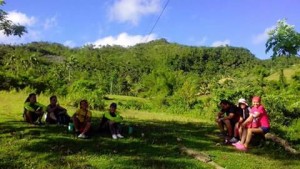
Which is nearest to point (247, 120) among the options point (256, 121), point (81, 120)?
point (256, 121)

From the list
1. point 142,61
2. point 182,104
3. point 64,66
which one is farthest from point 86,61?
point 182,104

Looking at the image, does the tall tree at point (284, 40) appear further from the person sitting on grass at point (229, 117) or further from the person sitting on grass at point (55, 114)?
the person sitting on grass at point (55, 114)

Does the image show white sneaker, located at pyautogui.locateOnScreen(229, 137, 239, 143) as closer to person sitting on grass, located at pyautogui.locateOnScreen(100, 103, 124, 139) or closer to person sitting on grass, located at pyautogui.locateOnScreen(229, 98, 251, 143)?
person sitting on grass, located at pyautogui.locateOnScreen(229, 98, 251, 143)

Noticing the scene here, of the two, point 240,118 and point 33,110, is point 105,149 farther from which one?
point 240,118

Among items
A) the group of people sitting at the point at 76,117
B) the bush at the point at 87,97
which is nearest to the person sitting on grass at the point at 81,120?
the group of people sitting at the point at 76,117

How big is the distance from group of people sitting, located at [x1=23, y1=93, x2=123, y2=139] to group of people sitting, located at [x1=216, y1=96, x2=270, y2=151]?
12.1 feet

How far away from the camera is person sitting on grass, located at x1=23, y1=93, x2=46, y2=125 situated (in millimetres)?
15981

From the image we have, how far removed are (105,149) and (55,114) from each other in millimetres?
4710

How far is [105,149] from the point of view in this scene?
41.5ft

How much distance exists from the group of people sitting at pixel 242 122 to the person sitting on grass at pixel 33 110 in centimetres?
657

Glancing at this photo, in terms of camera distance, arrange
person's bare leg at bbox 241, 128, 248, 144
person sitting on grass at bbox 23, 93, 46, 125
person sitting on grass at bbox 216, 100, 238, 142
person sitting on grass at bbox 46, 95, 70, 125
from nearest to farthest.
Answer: person's bare leg at bbox 241, 128, 248, 144
person sitting on grass at bbox 216, 100, 238, 142
person sitting on grass at bbox 23, 93, 46, 125
person sitting on grass at bbox 46, 95, 70, 125

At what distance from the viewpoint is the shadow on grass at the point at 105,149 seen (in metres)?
11.1

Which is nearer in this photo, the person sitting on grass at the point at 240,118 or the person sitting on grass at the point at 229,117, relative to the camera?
the person sitting on grass at the point at 240,118

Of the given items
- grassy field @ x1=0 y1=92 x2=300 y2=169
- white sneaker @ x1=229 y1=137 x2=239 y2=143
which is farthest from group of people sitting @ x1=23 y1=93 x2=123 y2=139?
white sneaker @ x1=229 y1=137 x2=239 y2=143
